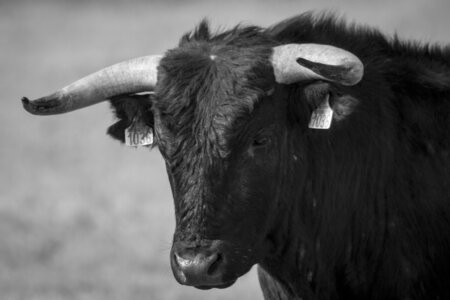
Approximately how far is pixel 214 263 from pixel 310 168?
0.95 meters

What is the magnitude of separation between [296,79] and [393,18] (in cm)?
2211

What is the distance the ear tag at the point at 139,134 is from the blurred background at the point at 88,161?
1873 millimetres

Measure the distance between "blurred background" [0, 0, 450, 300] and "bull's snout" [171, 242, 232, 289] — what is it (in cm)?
261

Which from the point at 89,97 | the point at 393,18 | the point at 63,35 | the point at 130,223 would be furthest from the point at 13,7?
the point at 89,97

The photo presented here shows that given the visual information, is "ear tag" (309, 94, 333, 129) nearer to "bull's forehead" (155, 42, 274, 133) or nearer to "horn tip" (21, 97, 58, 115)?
"bull's forehead" (155, 42, 274, 133)

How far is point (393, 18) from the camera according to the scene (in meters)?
27.5

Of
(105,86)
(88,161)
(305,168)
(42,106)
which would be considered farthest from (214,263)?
(88,161)

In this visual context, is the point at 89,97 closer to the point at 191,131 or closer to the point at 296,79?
the point at 191,131

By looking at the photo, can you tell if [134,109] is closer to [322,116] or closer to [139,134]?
[139,134]

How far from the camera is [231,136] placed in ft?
19.3

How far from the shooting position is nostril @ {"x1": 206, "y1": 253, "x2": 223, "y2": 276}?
5.74 meters

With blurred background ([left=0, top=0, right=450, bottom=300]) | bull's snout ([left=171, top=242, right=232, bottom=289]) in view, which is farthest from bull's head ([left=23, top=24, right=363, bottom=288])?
blurred background ([left=0, top=0, right=450, bottom=300])

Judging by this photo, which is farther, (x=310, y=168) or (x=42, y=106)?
(x=42, y=106)

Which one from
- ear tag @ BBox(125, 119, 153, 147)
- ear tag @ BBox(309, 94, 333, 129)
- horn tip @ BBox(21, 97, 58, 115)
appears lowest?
ear tag @ BBox(125, 119, 153, 147)
